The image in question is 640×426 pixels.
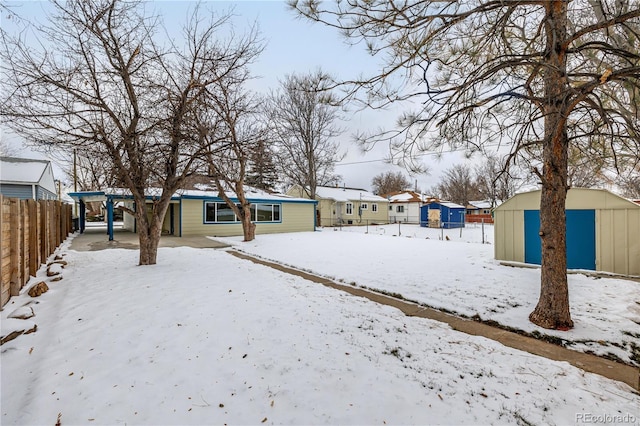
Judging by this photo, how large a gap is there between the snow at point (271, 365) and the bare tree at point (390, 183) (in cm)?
4513

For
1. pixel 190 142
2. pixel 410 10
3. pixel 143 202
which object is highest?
pixel 410 10

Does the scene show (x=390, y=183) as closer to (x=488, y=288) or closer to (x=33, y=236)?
(x=488, y=288)

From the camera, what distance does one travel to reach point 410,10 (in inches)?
148

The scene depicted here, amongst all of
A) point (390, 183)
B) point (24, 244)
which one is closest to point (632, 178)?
point (24, 244)

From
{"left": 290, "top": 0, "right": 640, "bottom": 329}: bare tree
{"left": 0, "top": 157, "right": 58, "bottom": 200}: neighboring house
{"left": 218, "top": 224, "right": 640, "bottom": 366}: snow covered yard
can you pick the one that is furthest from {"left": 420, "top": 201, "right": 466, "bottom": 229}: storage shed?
{"left": 0, "top": 157, "right": 58, "bottom": 200}: neighboring house

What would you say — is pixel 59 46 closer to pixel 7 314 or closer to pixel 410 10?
pixel 7 314

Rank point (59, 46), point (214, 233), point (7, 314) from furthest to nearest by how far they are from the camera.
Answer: point (214, 233) → point (59, 46) → point (7, 314)

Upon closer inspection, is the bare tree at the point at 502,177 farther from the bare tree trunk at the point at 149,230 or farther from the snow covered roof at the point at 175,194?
the snow covered roof at the point at 175,194

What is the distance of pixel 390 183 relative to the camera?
4981cm

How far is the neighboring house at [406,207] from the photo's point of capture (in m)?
30.3

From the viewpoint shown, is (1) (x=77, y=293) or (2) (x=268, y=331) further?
(1) (x=77, y=293)

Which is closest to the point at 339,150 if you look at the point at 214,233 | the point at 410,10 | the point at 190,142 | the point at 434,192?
the point at 214,233

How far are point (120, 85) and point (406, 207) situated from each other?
28.5 m

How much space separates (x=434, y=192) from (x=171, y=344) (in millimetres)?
54172
